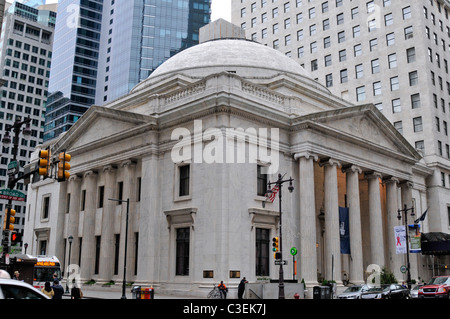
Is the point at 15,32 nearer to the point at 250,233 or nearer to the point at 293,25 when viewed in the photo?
the point at 293,25

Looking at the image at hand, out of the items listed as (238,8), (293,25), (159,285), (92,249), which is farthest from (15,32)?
(159,285)

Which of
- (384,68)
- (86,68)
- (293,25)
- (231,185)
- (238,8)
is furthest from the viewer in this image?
(86,68)

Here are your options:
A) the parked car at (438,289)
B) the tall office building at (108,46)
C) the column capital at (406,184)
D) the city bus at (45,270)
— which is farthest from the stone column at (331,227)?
the tall office building at (108,46)

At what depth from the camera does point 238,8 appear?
283ft

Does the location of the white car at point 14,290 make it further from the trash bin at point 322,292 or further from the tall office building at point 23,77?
the tall office building at point 23,77

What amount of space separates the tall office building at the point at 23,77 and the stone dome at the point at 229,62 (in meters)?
84.3

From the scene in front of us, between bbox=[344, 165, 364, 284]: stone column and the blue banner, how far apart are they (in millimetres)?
563

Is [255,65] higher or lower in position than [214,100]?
higher

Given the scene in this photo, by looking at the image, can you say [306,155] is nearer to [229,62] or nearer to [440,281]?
[440,281]

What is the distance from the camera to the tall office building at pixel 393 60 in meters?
57.1

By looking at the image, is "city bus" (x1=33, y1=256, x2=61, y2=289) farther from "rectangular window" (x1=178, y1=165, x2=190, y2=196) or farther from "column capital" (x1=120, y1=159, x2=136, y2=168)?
"rectangular window" (x1=178, y1=165, x2=190, y2=196)

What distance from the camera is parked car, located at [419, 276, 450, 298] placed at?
26109 millimetres

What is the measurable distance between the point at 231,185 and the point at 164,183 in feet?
21.5

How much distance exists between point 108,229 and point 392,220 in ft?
83.2
